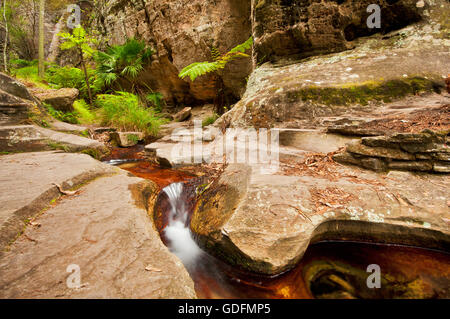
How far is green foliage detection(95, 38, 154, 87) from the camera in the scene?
28.9 feet

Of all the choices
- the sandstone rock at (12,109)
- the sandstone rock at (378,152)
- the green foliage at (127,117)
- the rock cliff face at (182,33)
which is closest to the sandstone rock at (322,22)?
the rock cliff face at (182,33)

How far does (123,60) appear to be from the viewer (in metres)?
9.20

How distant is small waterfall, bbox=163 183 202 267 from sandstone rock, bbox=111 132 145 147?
3681 mm

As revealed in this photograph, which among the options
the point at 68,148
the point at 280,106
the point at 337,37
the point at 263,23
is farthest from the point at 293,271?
the point at 263,23

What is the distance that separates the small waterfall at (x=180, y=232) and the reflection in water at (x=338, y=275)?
0.09 feet

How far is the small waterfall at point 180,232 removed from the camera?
1714 mm

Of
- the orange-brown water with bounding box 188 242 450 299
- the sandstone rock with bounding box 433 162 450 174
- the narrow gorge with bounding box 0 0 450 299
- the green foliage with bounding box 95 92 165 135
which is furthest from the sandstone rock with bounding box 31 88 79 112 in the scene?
the sandstone rock with bounding box 433 162 450 174

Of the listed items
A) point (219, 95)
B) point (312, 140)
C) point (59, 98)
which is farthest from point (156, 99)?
point (312, 140)

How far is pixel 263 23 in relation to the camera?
15.6 feet

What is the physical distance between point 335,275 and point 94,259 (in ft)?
5.39

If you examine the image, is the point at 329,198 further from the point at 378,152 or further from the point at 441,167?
the point at 441,167

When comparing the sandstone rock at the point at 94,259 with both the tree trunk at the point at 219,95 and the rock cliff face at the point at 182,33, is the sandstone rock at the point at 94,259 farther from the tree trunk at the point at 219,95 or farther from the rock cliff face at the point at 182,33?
the tree trunk at the point at 219,95

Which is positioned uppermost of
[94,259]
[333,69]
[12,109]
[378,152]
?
[333,69]
